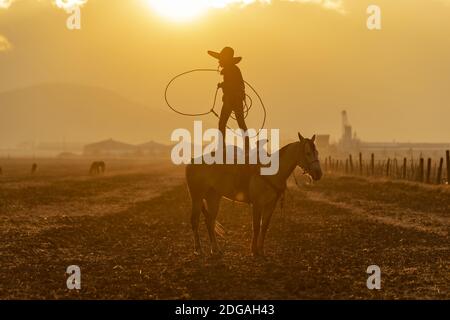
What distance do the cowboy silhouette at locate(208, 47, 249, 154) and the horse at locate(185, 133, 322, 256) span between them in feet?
4.01

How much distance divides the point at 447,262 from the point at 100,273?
765cm

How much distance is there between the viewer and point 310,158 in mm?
13016

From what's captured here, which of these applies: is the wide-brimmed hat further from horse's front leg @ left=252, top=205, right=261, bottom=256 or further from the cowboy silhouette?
horse's front leg @ left=252, top=205, right=261, bottom=256

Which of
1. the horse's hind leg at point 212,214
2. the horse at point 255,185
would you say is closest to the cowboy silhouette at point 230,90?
the horse at point 255,185

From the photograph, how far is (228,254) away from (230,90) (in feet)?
13.6

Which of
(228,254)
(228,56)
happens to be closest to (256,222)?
(228,254)

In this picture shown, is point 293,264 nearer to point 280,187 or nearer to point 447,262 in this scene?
point 280,187

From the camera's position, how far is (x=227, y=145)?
13992 mm

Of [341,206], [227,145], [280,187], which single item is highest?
[227,145]

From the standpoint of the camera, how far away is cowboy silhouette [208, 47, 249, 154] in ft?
47.8
